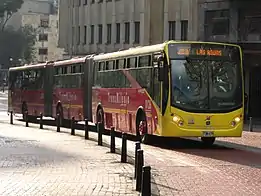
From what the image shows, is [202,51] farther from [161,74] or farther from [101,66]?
[101,66]

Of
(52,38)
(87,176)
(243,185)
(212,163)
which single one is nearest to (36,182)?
(87,176)

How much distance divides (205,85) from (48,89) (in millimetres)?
16419

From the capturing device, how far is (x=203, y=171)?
49.5 feet

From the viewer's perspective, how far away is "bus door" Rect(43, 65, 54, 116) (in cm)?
3534

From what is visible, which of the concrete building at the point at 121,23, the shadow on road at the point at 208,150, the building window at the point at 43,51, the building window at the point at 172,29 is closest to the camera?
the shadow on road at the point at 208,150

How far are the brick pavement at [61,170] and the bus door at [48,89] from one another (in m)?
13.6

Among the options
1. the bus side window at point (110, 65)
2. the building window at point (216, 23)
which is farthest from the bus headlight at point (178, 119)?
the building window at point (216, 23)

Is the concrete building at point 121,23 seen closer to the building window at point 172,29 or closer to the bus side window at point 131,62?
the building window at point 172,29

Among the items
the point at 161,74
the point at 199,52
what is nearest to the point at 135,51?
the point at 199,52

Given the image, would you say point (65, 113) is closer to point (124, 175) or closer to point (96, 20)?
point (124, 175)

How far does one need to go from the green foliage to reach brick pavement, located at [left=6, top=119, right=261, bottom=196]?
7916 centimetres

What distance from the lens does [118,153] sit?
18359 millimetres

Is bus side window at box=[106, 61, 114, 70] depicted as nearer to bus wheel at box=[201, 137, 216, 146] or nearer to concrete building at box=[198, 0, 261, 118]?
bus wheel at box=[201, 137, 216, 146]

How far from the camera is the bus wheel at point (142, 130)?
871 inches
